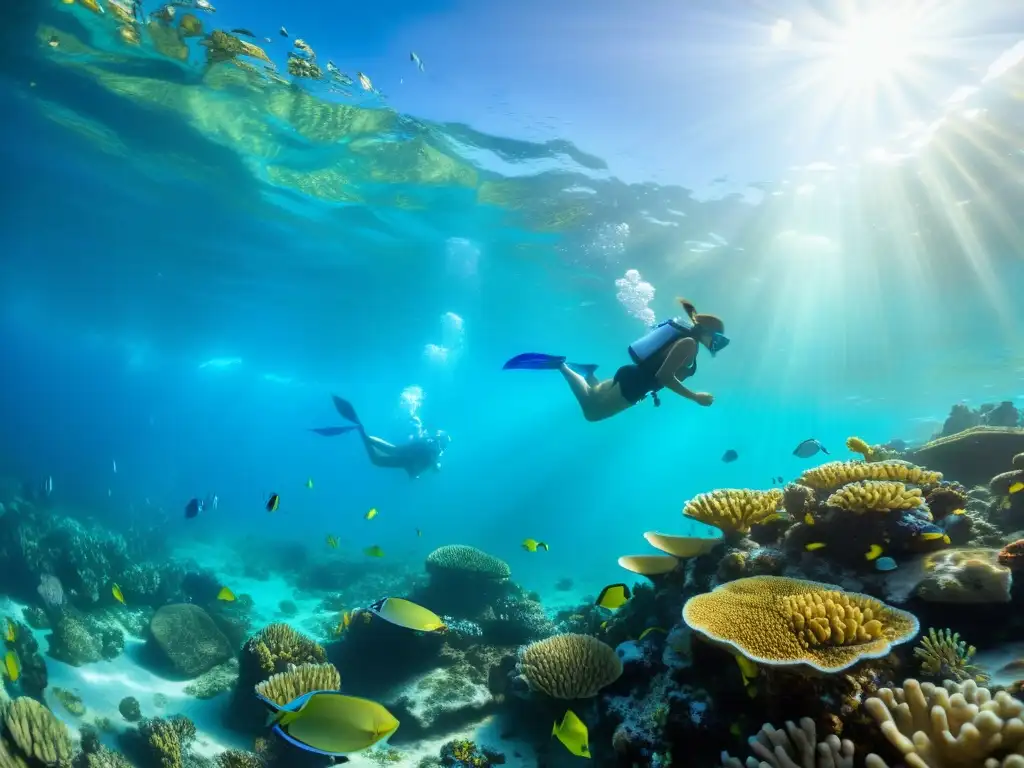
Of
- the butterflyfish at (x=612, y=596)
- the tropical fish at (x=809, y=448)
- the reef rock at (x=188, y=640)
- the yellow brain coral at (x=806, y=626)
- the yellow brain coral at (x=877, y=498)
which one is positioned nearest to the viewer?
the yellow brain coral at (x=806, y=626)

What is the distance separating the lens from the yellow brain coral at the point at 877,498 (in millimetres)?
4566

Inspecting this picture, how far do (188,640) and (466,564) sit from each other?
5416 millimetres

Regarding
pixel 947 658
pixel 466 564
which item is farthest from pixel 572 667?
pixel 466 564

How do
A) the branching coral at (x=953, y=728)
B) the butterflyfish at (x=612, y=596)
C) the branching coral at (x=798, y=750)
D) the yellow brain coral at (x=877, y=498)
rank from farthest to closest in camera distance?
the butterflyfish at (x=612, y=596), the yellow brain coral at (x=877, y=498), the branching coral at (x=798, y=750), the branching coral at (x=953, y=728)

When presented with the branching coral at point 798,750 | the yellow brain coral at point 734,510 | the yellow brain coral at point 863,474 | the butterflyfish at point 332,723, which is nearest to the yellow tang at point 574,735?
the branching coral at point 798,750

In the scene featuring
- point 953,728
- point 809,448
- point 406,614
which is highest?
point 809,448

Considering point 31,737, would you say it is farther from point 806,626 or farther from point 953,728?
point 953,728

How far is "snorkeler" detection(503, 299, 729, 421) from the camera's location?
6.38 m

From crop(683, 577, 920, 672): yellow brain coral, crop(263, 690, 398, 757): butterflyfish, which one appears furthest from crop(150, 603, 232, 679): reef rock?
crop(683, 577, 920, 672): yellow brain coral

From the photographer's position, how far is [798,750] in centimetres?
300

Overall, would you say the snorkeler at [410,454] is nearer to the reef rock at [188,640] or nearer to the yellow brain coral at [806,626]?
the reef rock at [188,640]

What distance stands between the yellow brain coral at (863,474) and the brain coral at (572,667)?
3087mm

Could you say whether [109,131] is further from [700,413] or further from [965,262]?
[700,413]

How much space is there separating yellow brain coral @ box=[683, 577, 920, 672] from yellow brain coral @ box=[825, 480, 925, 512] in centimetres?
106
